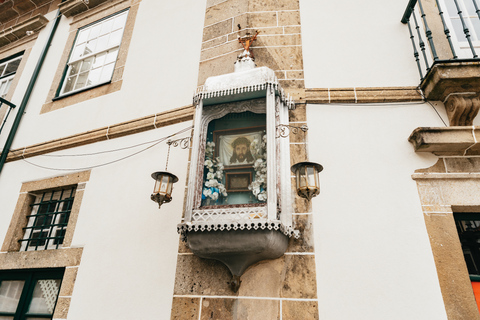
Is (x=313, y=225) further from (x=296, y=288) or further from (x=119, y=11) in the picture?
(x=119, y=11)

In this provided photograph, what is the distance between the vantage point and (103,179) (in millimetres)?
3959

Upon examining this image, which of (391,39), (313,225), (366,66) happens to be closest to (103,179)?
(313,225)

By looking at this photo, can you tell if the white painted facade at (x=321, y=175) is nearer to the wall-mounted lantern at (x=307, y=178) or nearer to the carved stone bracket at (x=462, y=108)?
the carved stone bracket at (x=462, y=108)

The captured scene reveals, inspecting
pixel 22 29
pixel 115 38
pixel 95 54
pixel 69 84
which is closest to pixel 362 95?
pixel 115 38

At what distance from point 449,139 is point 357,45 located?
4.79 ft

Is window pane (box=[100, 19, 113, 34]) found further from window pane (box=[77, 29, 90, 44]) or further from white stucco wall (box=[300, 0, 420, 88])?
white stucco wall (box=[300, 0, 420, 88])

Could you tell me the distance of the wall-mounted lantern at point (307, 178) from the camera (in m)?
2.51

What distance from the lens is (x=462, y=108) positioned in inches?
112

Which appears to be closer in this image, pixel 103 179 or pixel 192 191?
pixel 192 191

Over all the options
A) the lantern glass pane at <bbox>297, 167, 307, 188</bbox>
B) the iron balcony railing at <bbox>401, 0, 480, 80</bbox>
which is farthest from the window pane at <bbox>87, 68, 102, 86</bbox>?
the iron balcony railing at <bbox>401, 0, 480, 80</bbox>

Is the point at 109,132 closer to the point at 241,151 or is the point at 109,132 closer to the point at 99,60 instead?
the point at 99,60

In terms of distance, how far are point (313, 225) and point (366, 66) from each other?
187cm

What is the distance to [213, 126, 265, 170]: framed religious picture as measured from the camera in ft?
9.51

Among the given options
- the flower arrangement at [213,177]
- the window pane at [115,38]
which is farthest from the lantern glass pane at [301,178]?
the window pane at [115,38]
